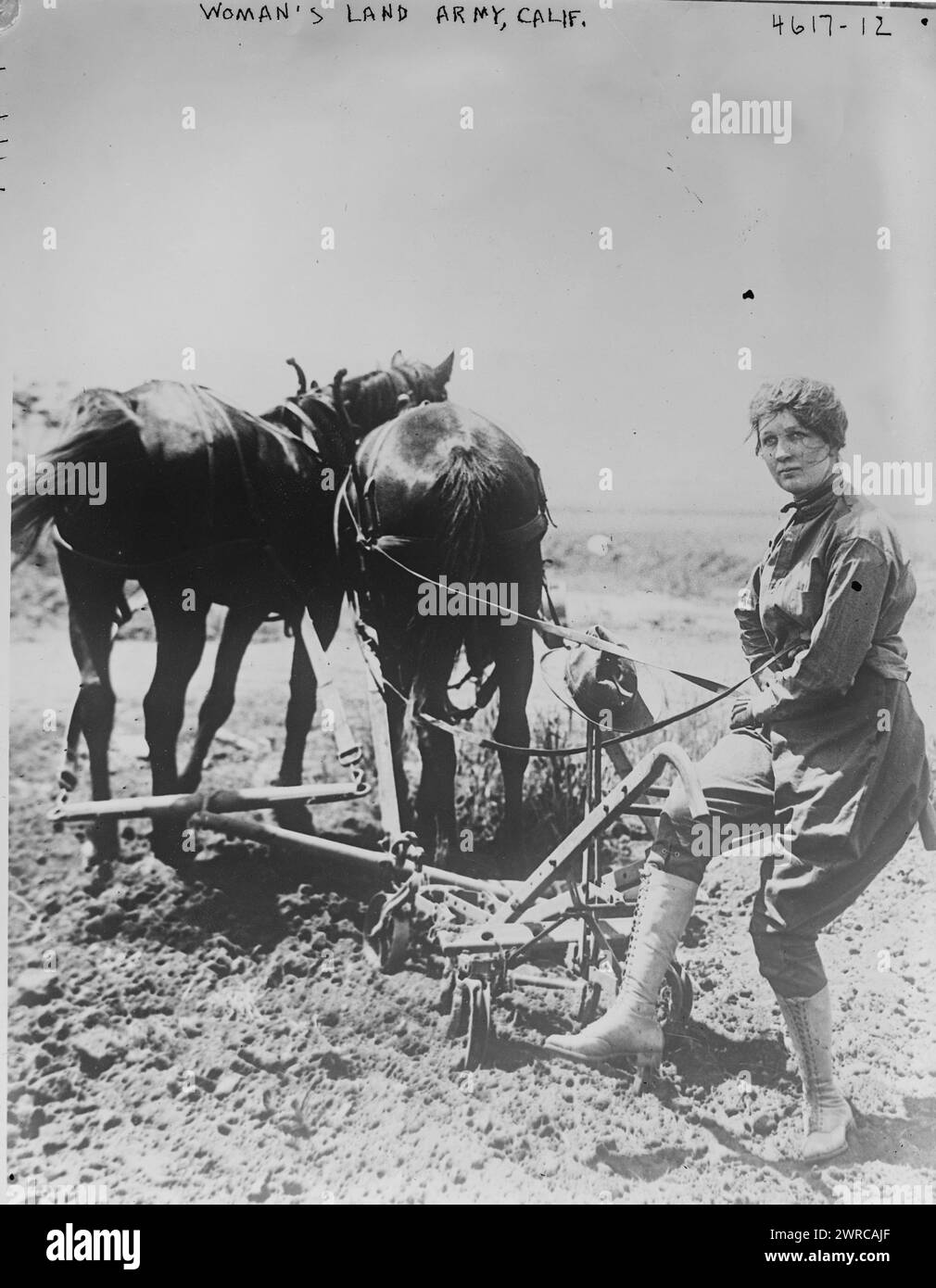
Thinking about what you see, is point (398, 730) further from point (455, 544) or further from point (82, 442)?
point (82, 442)

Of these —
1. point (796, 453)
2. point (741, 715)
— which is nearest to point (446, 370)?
point (796, 453)

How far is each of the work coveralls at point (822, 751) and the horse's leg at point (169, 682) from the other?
5.09 ft

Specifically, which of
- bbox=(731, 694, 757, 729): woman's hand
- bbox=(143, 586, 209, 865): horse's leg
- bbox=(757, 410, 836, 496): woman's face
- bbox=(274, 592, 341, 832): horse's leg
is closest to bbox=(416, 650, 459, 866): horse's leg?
bbox=(274, 592, 341, 832): horse's leg

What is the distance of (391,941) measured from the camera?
10.6 feet

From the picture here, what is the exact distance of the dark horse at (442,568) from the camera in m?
3.26

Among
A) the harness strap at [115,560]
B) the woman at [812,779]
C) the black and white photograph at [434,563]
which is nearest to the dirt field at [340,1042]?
the black and white photograph at [434,563]

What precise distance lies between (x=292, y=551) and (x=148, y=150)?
1.37m

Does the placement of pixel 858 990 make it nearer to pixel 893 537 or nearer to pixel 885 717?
pixel 885 717

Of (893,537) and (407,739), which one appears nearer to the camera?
(893,537)

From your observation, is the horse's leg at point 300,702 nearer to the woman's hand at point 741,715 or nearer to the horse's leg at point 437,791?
the horse's leg at point 437,791

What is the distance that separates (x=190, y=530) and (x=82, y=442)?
43cm

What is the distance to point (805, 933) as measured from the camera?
123 inches

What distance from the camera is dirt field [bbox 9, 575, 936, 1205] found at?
3.14m
